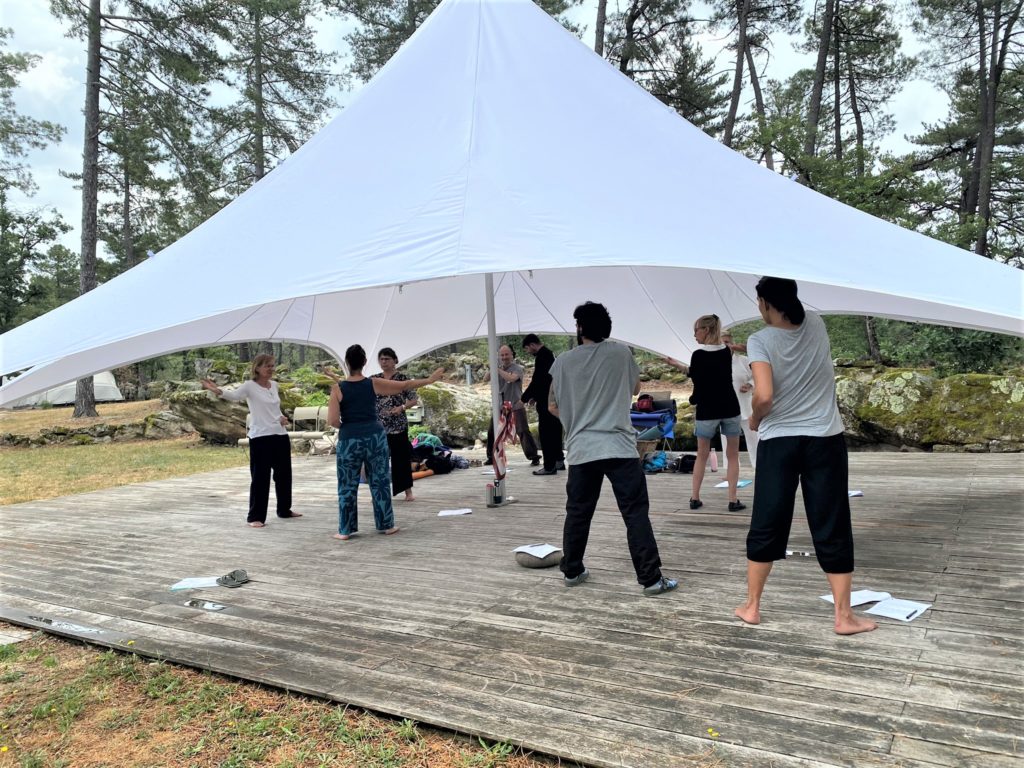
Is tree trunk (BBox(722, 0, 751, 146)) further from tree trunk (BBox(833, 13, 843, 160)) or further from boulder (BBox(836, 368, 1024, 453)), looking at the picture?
boulder (BBox(836, 368, 1024, 453))

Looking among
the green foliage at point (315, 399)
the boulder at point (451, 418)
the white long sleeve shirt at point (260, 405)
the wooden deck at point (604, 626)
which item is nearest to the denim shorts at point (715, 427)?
the wooden deck at point (604, 626)

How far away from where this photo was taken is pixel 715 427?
521 centimetres

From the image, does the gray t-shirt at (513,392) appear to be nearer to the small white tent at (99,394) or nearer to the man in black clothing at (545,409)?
the man in black clothing at (545,409)

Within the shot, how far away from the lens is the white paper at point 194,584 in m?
3.95

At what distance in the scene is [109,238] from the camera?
2711cm

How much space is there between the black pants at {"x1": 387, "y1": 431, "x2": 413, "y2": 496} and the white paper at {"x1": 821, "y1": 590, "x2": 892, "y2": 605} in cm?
404

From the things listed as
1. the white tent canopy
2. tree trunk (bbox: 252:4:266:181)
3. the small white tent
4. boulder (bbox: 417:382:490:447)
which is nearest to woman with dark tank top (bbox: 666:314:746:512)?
the white tent canopy

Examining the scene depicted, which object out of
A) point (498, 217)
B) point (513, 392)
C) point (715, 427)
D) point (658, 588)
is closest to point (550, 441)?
point (513, 392)

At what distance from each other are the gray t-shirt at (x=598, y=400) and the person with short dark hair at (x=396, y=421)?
2.84m

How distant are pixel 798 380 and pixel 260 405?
433cm

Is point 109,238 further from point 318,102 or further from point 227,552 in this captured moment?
point 227,552

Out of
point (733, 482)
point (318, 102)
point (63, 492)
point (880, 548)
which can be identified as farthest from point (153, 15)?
point (880, 548)

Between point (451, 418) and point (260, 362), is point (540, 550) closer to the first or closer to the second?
point (260, 362)

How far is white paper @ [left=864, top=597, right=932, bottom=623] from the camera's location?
2.89 meters
